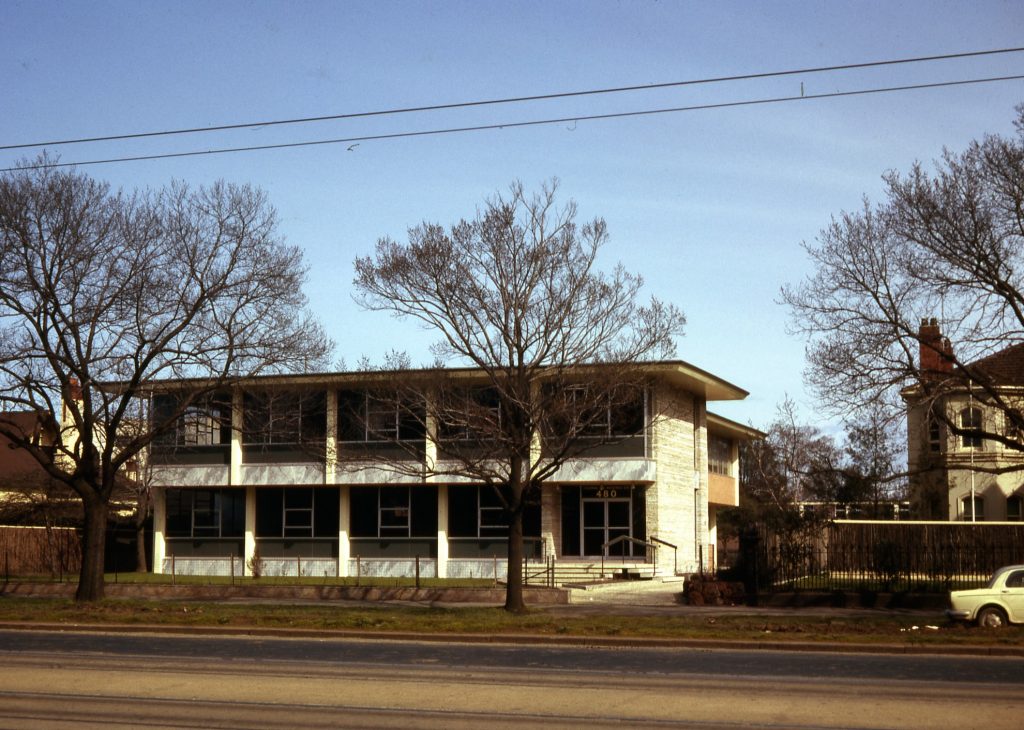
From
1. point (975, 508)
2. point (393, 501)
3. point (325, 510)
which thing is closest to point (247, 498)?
point (325, 510)

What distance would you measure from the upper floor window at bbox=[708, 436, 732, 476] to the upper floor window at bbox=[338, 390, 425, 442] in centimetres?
1331

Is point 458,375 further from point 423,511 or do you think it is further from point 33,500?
point 33,500

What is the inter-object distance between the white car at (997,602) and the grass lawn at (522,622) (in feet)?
1.51

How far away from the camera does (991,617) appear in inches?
910

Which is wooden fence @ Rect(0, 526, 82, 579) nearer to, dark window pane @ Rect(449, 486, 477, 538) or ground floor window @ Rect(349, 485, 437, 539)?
ground floor window @ Rect(349, 485, 437, 539)

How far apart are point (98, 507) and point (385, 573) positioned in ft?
48.4

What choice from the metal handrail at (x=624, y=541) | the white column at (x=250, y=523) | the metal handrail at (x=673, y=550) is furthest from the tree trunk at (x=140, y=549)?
the metal handrail at (x=673, y=550)

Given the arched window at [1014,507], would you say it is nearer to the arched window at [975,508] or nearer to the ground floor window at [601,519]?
the arched window at [975,508]

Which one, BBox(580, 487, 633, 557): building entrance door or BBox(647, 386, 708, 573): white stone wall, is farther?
BBox(580, 487, 633, 557): building entrance door

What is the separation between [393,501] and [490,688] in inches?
1191

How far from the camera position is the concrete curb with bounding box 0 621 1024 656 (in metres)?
19.5

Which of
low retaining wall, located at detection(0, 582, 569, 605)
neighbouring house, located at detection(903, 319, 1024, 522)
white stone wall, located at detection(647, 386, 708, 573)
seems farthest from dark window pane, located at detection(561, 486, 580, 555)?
neighbouring house, located at detection(903, 319, 1024, 522)

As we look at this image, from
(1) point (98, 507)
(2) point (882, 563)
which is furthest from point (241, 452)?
(2) point (882, 563)

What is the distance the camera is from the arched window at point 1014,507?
173 feet
